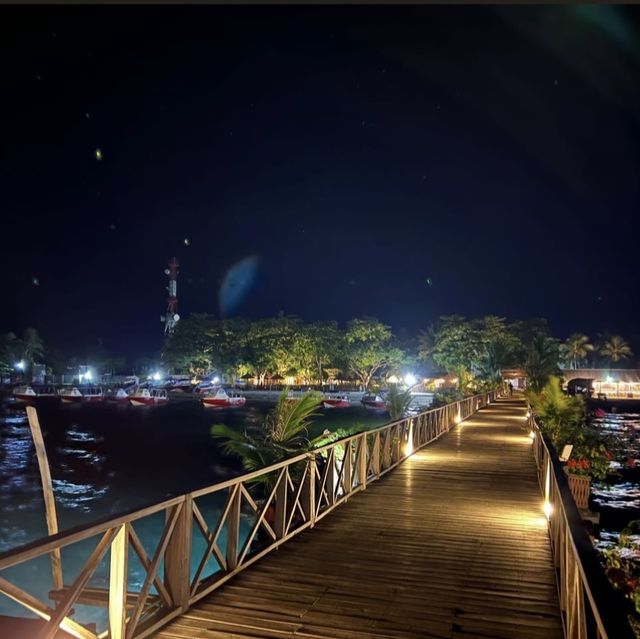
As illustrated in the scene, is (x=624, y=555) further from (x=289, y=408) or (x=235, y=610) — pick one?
(x=235, y=610)

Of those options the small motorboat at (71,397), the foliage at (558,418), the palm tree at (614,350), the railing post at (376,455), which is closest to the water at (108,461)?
the railing post at (376,455)

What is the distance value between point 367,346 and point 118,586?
6289 centimetres

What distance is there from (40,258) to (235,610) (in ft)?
457

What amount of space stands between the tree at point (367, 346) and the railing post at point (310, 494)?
2293 inches

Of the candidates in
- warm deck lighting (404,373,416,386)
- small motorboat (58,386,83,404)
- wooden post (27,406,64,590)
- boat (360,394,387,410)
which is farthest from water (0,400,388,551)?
small motorboat (58,386,83,404)

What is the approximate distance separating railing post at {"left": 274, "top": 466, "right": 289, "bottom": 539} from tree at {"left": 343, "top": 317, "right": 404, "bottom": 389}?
5925cm

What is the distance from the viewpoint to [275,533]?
671 centimetres

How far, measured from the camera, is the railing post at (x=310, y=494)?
764 centimetres

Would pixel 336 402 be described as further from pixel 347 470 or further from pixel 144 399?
pixel 347 470

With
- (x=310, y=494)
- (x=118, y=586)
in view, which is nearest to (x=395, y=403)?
(x=310, y=494)

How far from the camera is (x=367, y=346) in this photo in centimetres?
6650

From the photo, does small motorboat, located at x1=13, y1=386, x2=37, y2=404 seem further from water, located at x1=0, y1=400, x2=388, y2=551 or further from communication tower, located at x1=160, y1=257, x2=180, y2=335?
communication tower, located at x1=160, y1=257, x2=180, y2=335

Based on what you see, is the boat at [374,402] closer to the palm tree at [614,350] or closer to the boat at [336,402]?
the boat at [336,402]

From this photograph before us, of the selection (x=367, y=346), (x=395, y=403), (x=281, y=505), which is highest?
(x=367, y=346)
